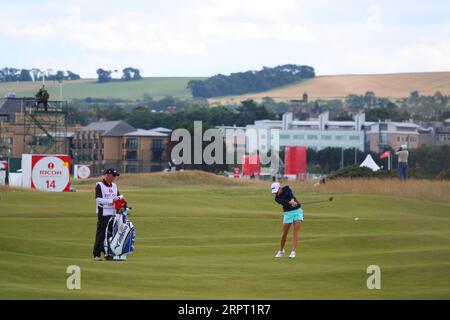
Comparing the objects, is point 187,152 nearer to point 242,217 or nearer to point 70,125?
point 70,125

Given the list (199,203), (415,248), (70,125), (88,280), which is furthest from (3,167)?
(70,125)

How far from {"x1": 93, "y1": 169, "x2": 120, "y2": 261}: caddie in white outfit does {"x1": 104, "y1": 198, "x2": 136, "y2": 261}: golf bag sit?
0.12 m

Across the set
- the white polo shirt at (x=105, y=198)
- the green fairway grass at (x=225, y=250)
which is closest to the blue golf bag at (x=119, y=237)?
the white polo shirt at (x=105, y=198)

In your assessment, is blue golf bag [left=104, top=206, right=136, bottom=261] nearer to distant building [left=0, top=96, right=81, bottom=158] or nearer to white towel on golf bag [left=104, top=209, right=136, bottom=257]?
white towel on golf bag [left=104, top=209, right=136, bottom=257]

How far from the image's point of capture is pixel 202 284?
76.4ft

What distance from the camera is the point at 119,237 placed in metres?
27.7

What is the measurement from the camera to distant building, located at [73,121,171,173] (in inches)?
6417

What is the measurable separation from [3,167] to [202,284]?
48428 mm

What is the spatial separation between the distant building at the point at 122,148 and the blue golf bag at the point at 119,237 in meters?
133

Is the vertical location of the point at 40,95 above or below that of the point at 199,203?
above

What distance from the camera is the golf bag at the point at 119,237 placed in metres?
27.7

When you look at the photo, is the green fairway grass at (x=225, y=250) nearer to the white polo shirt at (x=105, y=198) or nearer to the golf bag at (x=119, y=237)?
the golf bag at (x=119, y=237)

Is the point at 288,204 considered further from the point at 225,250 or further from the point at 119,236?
the point at 119,236

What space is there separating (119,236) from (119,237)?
0.04 metres
